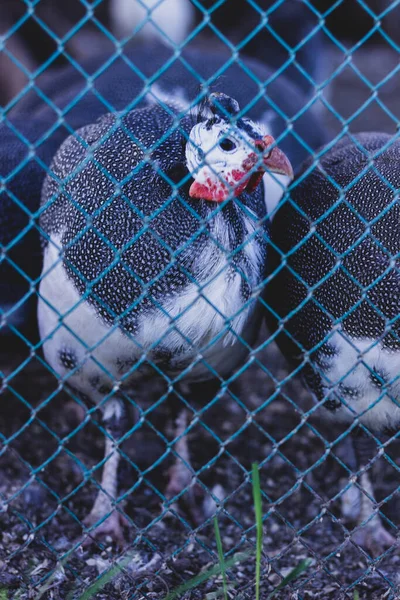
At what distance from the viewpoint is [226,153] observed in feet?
6.99

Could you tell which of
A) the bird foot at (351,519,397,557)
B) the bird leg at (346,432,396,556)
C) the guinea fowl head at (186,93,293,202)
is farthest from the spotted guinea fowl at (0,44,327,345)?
the bird foot at (351,519,397,557)

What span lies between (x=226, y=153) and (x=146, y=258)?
38 centimetres

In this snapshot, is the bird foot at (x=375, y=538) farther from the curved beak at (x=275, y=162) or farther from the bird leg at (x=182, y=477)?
the curved beak at (x=275, y=162)

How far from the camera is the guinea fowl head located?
6.91 feet

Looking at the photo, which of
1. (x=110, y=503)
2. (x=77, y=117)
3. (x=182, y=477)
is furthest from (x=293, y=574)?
(x=77, y=117)

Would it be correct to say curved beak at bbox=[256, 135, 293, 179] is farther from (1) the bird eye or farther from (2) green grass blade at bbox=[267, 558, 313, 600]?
(2) green grass blade at bbox=[267, 558, 313, 600]

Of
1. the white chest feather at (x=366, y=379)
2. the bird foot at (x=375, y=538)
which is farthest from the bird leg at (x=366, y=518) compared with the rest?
the white chest feather at (x=366, y=379)

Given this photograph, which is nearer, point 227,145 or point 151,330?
point 227,145

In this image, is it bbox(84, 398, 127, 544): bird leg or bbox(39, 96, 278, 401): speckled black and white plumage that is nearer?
bbox(39, 96, 278, 401): speckled black and white plumage

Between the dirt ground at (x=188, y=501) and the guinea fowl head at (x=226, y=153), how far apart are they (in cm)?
52

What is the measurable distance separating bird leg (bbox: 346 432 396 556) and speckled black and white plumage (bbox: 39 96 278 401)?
67 cm

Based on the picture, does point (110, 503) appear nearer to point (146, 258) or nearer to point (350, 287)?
point (146, 258)

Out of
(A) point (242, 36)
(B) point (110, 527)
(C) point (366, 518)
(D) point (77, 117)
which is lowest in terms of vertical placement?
(B) point (110, 527)

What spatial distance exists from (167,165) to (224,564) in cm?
112
